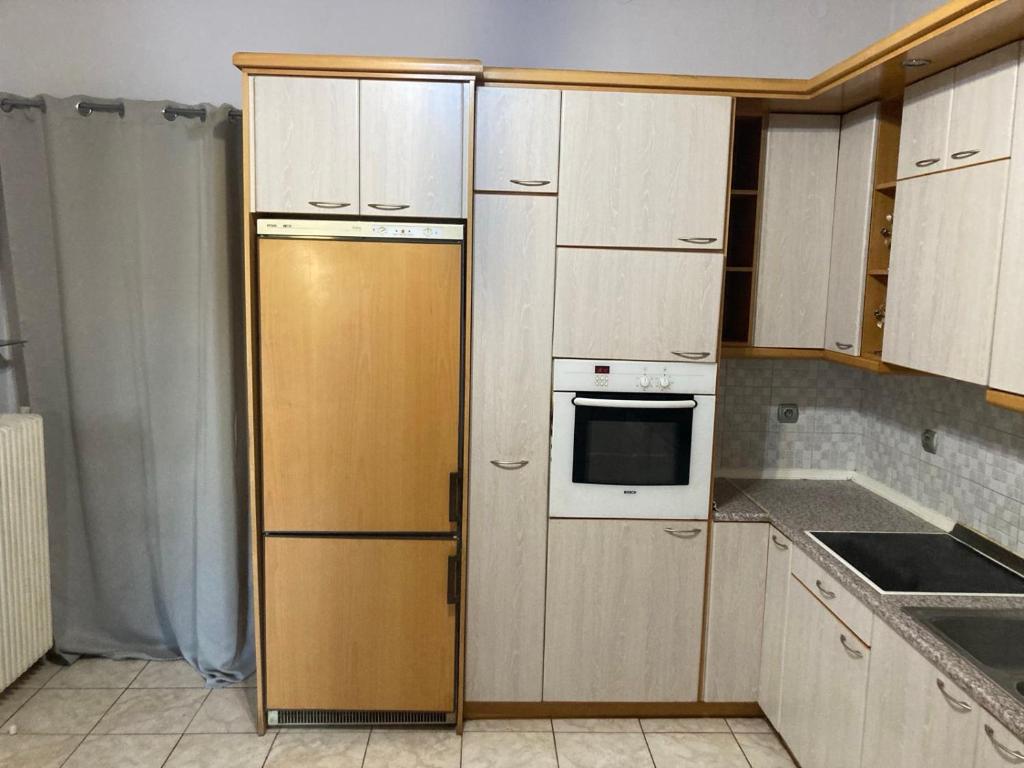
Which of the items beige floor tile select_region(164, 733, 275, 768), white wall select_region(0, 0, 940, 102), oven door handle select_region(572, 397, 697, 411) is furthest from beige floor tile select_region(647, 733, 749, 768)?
white wall select_region(0, 0, 940, 102)

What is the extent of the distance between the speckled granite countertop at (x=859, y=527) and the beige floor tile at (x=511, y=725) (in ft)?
3.33

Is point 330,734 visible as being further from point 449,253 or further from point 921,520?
point 921,520

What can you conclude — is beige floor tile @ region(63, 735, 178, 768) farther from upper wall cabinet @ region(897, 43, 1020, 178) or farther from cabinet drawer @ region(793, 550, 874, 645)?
upper wall cabinet @ region(897, 43, 1020, 178)

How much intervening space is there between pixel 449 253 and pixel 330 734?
1781mm

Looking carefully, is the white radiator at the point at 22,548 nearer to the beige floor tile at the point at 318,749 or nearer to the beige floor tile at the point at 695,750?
the beige floor tile at the point at 318,749

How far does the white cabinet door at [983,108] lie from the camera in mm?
1938

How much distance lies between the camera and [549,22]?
3.10m

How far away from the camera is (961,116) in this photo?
2.12 m

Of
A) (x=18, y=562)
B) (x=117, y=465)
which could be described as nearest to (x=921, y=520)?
(x=117, y=465)

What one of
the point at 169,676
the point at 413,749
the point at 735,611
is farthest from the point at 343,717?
the point at 735,611

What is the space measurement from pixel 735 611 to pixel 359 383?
1.60 m

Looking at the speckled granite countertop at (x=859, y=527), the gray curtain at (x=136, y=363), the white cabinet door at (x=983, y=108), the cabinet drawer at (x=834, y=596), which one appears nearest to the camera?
the speckled granite countertop at (x=859, y=527)

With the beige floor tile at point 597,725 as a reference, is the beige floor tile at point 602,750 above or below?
below

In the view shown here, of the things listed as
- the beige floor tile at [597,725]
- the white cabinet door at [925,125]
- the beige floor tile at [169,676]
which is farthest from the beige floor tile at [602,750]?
the white cabinet door at [925,125]
